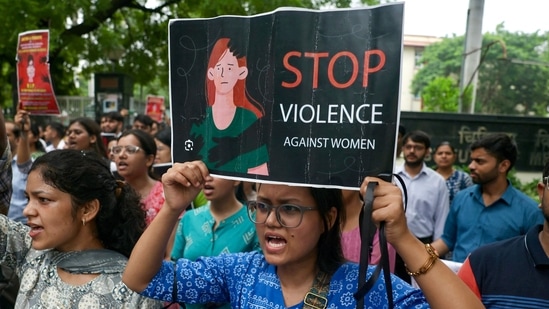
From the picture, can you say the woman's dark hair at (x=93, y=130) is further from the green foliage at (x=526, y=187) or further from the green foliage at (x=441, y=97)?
the green foliage at (x=441, y=97)

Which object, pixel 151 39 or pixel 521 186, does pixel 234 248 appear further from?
pixel 151 39

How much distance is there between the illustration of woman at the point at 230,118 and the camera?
1.76 metres

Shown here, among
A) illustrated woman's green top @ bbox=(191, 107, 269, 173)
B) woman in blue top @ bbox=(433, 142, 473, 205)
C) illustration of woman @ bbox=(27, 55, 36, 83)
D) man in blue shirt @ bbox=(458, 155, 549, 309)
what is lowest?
woman in blue top @ bbox=(433, 142, 473, 205)

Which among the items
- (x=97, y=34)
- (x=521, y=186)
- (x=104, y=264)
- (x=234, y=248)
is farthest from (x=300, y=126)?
(x=97, y=34)

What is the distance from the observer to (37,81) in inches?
194

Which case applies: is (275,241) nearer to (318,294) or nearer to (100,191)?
(318,294)

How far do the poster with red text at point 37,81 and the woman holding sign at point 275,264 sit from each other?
11.4 feet

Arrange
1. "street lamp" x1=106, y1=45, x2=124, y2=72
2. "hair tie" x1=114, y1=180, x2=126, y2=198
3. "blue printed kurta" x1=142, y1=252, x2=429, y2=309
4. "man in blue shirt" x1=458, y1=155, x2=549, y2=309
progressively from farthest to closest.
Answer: "street lamp" x1=106, y1=45, x2=124, y2=72, "hair tie" x1=114, y1=180, x2=126, y2=198, "man in blue shirt" x1=458, y1=155, x2=549, y2=309, "blue printed kurta" x1=142, y1=252, x2=429, y2=309

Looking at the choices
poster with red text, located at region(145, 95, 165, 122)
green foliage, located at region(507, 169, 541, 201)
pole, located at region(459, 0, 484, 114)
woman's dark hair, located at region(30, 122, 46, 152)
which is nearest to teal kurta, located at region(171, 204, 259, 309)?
woman's dark hair, located at region(30, 122, 46, 152)

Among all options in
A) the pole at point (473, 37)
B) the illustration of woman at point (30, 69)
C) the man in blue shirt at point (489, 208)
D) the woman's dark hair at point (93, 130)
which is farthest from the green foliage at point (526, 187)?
the illustration of woman at point (30, 69)

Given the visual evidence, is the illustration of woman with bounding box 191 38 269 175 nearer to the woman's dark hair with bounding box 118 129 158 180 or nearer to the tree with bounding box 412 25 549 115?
the woman's dark hair with bounding box 118 129 158 180

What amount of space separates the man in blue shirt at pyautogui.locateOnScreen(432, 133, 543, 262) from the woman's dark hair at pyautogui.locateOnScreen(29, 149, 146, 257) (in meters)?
2.52

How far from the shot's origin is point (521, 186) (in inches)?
371

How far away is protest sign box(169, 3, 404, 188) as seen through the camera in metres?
1.54
